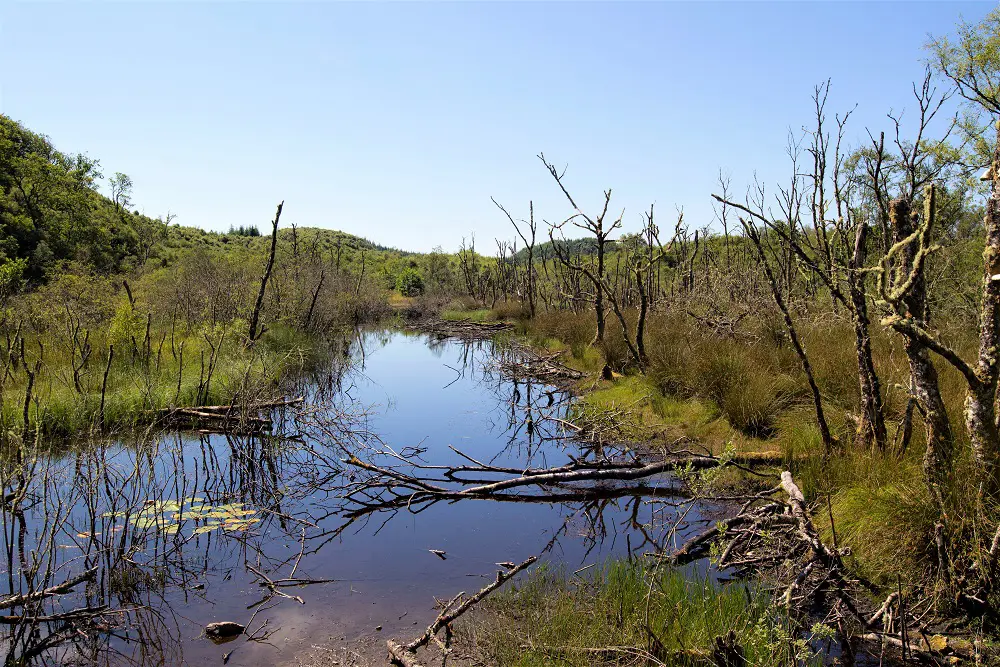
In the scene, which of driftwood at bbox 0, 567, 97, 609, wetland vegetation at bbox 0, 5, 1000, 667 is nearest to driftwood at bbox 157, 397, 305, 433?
wetland vegetation at bbox 0, 5, 1000, 667

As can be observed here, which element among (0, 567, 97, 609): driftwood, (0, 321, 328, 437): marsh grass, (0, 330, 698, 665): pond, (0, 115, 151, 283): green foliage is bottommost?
(0, 330, 698, 665): pond

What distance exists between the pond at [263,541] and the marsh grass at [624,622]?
66 centimetres

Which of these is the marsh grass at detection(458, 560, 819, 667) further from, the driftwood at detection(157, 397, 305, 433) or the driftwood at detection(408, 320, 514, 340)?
the driftwood at detection(408, 320, 514, 340)

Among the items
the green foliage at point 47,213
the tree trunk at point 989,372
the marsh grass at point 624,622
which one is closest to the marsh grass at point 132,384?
the marsh grass at point 624,622

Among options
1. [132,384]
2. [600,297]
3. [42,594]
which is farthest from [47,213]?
[42,594]

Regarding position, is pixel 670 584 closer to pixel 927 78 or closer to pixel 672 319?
pixel 927 78

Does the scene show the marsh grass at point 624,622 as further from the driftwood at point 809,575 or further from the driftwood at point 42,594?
the driftwood at point 42,594

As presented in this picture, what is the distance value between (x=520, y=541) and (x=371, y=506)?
7.01 ft

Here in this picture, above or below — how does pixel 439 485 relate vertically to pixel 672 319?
below

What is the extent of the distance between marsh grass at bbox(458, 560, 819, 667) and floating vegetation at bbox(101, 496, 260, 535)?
3400 mm

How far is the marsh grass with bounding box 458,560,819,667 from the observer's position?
3639mm

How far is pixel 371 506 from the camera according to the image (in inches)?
283

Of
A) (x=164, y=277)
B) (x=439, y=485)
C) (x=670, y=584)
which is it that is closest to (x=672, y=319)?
(x=439, y=485)

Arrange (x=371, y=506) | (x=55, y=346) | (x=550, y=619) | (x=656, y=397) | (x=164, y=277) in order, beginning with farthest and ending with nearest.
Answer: (x=164, y=277)
(x=55, y=346)
(x=656, y=397)
(x=371, y=506)
(x=550, y=619)
